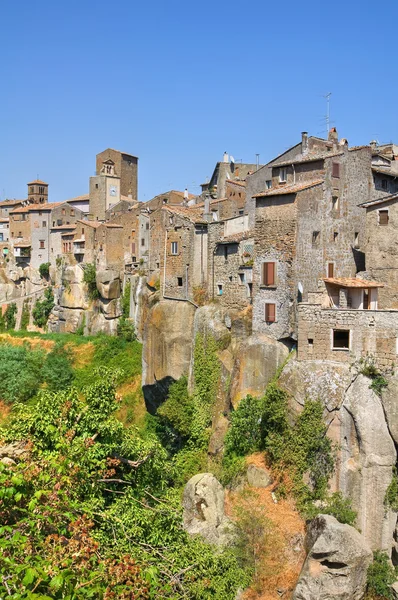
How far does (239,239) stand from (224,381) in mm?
8407

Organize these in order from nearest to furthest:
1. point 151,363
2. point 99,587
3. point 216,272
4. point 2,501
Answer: point 99,587 → point 2,501 → point 216,272 → point 151,363

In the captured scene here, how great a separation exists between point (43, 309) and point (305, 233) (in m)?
40.6

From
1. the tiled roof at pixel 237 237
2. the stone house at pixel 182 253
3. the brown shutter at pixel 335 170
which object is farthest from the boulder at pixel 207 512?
the brown shutter at pixel 335 170

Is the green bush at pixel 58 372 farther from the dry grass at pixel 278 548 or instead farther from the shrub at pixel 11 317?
the dry grass at pixel 278 548

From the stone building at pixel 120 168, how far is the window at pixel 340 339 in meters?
51.6

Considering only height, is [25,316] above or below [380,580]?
above

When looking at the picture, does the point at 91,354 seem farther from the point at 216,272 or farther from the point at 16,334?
the point at 216,272

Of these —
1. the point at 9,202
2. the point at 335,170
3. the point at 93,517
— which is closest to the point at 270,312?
the point at 335,170

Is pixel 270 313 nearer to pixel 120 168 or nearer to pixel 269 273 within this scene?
pixel 269 273

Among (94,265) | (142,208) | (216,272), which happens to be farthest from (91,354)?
(216,272)

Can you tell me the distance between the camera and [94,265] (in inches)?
2317

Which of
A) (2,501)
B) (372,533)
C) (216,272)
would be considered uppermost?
(216,272)

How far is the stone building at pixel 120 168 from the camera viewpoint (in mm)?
76062

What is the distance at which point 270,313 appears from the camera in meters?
32.2
